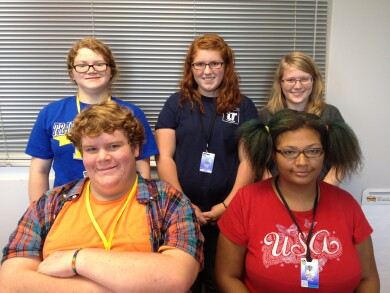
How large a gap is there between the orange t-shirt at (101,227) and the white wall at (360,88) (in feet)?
4.01

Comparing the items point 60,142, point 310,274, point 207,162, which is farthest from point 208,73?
point 310,274

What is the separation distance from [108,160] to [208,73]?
82 cm

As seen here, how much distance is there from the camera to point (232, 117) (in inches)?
78.2

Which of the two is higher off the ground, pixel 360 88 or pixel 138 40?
pixel 138 40

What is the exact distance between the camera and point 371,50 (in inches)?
89.9

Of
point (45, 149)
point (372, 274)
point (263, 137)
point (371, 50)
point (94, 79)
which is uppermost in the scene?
point (371, 50)

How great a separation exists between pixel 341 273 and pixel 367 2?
174 centimetres

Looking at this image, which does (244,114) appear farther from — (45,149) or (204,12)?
(45,149)

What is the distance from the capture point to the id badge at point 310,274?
1.40 metres

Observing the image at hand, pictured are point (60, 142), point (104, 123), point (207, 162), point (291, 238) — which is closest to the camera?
point (104, 123)

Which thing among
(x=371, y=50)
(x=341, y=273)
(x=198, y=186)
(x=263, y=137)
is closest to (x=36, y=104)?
(x=198, y=186)

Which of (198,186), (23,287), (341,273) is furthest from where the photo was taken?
(198,186)

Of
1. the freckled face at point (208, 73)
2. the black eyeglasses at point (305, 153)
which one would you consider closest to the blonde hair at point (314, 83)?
the freckled face at point (208, 73)

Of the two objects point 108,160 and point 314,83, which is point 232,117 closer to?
point 314,83
